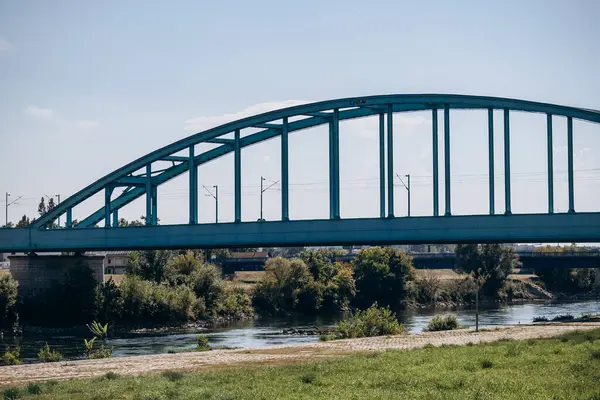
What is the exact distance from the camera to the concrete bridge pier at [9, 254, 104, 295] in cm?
7050

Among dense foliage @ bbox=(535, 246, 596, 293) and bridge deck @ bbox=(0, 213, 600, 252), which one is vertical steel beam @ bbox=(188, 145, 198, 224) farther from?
dense foliage @ bbox=(535, 246, 596, 293)

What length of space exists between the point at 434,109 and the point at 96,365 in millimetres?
34979

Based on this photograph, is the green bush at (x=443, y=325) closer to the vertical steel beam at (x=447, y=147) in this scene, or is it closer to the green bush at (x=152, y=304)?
the vertical steel beam at (x=447, y=147)

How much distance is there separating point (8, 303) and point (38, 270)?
5.13m

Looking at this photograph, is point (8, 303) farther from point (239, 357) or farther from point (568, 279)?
point (568, 279)

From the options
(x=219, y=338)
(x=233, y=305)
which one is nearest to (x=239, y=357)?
(x=219, y=338)

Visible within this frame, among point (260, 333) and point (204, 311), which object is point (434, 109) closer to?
point (260, 333)

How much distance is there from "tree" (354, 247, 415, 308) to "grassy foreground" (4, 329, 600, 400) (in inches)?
2505

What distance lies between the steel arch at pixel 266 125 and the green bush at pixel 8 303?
5.06m

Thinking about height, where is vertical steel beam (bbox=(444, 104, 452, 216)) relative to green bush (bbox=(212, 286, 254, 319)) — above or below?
above

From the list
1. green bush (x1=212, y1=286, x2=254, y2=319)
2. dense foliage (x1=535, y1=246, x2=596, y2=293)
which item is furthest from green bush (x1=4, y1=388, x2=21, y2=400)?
dense foliage (x1=535, y1=246, x2=596, y2=293)

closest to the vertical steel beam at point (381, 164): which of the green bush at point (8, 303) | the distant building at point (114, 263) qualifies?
the green bush at point (8, 303)

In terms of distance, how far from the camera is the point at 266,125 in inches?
2569

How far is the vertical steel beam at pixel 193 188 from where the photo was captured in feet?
211
